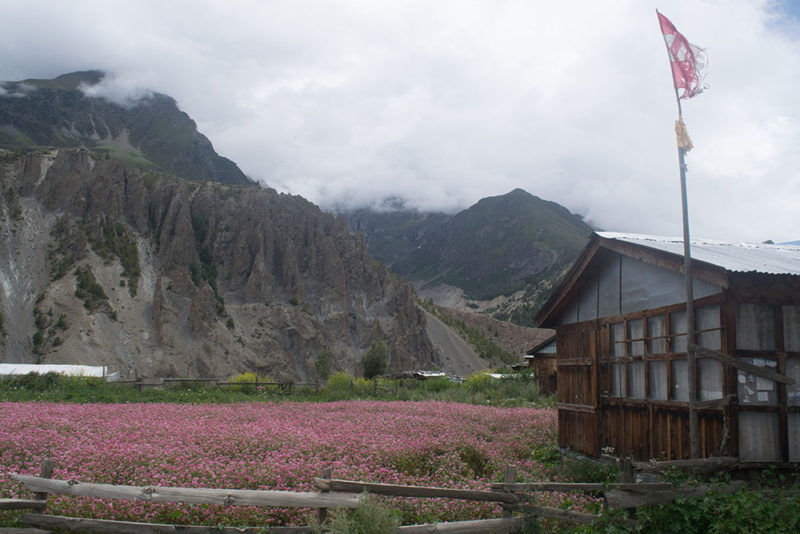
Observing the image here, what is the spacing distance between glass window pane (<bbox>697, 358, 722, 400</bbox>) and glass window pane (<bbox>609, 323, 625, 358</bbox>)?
2.56 metres

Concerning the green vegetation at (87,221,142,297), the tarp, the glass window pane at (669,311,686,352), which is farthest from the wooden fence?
the green vegetation at (87,221,142,297)

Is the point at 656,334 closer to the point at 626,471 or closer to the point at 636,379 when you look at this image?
the point at 636,379

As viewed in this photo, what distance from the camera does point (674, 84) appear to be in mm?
10141

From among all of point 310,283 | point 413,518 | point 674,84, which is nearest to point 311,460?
point 413,518

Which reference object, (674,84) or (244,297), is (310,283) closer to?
(244,297)

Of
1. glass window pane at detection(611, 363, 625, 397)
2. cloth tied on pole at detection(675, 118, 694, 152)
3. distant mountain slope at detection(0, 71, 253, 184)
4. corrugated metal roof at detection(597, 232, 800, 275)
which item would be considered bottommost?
glass window pane at detection(611, 363, 625, 397)

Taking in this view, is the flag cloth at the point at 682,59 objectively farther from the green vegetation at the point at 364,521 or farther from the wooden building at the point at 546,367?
the wooden building at the point at 546,367

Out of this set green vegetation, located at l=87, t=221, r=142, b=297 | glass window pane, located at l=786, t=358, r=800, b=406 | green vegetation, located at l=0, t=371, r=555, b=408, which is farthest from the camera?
green vegetation, located at l=87, t=221, r=142, b=297

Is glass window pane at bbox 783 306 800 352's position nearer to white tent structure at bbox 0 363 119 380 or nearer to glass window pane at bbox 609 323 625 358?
glass window pane at bbox 609 323 625 358

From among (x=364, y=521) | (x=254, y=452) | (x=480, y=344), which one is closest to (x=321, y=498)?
(x=364, y=521)

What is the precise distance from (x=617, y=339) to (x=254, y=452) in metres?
8.34

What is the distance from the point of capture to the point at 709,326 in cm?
977

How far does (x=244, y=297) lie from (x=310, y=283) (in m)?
11.8

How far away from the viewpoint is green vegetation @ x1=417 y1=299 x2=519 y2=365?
99.3 meters
